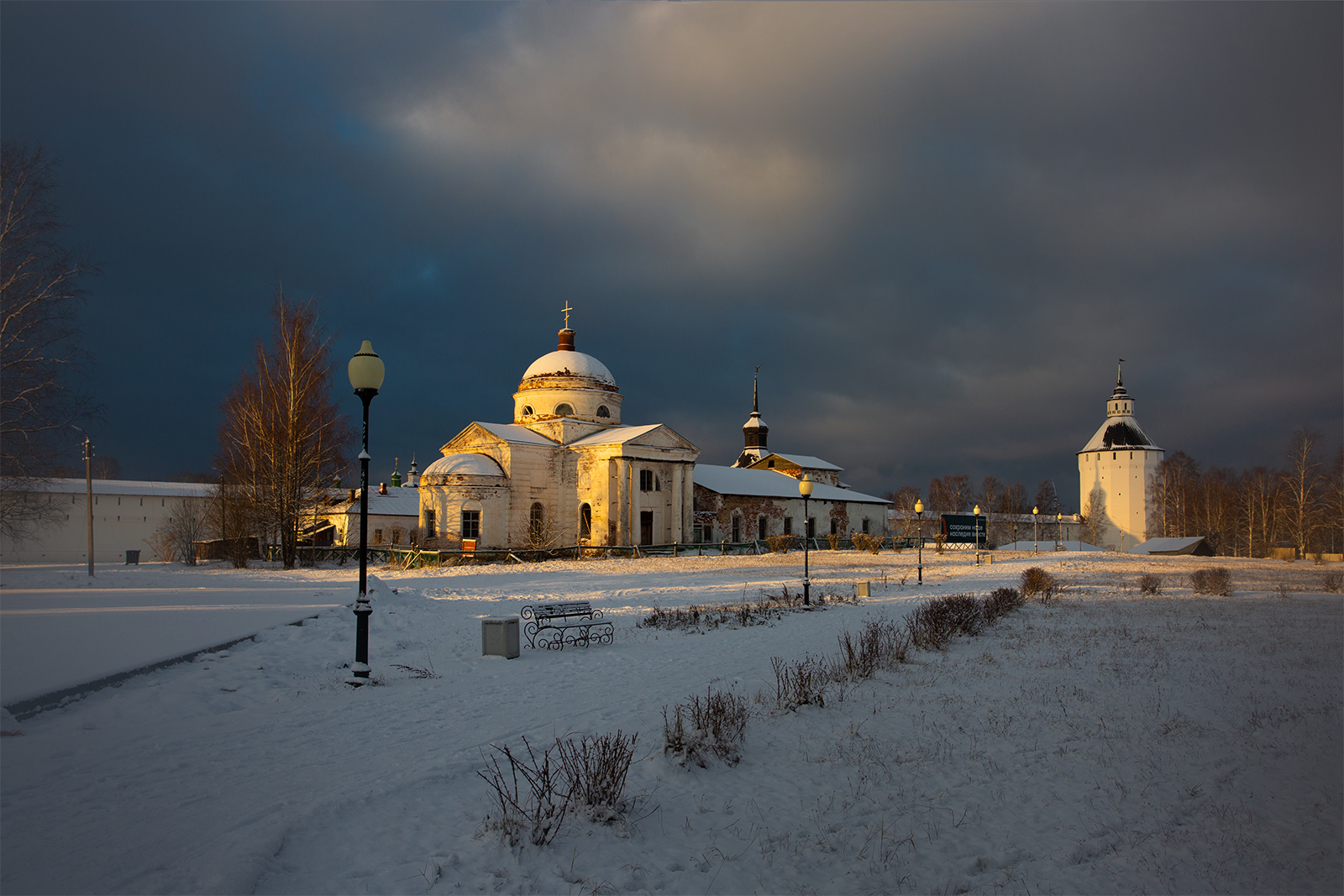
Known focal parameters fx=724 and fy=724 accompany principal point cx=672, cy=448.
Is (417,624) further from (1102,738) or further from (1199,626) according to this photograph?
(1199,626)

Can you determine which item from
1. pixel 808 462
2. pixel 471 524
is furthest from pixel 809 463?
pixel 471 524

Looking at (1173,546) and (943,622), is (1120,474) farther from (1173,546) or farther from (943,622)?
(943,622)

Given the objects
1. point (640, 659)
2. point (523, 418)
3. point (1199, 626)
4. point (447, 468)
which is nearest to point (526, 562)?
point (447, 468)

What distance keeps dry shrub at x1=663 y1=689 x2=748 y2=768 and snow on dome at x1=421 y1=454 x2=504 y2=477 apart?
31816mm

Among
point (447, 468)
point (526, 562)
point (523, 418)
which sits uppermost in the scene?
point (523, 418)

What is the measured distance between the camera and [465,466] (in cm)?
3794

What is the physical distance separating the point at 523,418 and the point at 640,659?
112 ft

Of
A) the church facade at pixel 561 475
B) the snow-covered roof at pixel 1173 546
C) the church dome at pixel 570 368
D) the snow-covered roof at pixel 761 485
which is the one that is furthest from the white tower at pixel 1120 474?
the church dome at pixel 570 368

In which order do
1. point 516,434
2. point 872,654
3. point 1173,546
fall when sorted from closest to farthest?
point 872,654, point 516,434, point 1173,546

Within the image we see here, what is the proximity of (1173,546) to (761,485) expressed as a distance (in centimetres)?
2826

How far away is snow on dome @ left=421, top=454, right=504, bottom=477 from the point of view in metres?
37.6

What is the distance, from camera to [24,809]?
4656mm

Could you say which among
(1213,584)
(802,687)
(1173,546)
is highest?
(802,687)

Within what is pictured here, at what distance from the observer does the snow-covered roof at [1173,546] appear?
47.9 meters
